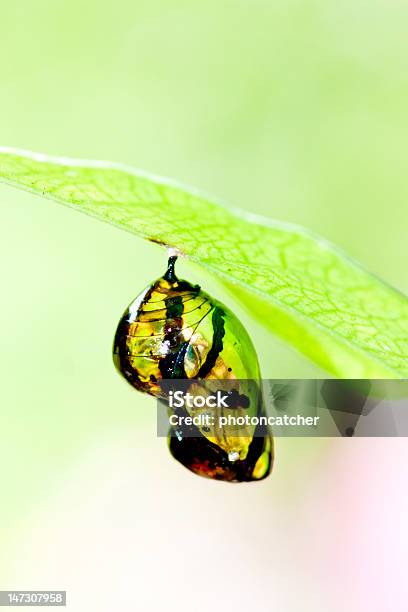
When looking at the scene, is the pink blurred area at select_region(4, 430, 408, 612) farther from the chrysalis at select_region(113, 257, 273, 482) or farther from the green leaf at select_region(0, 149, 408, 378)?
the green leaf at select_region(0, 149, 408, 378)

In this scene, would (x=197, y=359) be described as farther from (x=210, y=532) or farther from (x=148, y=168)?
(x=148, y=168)

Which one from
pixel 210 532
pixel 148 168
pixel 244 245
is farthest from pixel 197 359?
pixel 148 168

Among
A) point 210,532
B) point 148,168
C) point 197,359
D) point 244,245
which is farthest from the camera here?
point 148,168

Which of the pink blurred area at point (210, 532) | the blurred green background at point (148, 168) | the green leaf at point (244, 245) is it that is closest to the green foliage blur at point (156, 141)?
the blurred green background at point (148, 168)

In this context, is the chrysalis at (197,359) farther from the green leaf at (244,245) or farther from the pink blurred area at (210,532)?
the pink blurred area at (210,532)

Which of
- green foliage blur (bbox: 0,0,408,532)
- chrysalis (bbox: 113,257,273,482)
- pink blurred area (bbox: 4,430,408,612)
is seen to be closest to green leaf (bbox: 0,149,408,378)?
chrysalis (bbox: 113,257,273,482)

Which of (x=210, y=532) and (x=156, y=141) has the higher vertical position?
(x=156, y=141)

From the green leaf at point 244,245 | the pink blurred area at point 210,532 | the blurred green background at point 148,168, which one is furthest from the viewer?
the blurred green background at point 148,168
